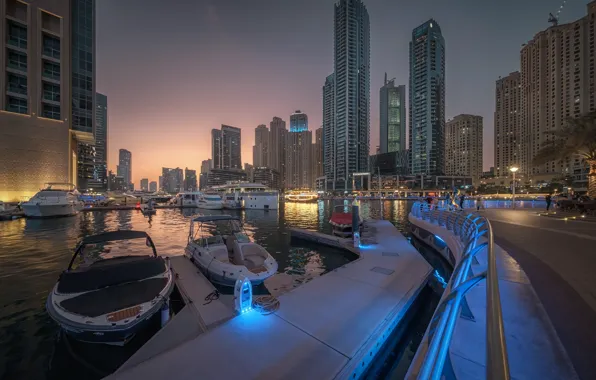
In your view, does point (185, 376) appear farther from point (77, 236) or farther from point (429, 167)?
point (429, 167)

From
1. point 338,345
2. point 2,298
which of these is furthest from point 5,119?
point 338,345

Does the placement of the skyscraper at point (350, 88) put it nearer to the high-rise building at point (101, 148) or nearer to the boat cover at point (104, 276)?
the boat cover at point (104, 276)

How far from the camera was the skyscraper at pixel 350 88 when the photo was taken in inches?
5935

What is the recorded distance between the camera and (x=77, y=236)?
67.7ft

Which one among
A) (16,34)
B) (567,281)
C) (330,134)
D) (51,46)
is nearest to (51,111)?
(51,46)

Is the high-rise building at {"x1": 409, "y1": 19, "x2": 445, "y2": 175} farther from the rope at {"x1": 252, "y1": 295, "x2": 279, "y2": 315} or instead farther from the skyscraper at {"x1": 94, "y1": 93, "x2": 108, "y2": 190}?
the skyscraper at {"x1": 94, "y1": 93, "x2": 108, "y2": 190}

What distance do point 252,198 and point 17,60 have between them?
47.9 metres

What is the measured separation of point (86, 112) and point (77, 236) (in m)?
43.8

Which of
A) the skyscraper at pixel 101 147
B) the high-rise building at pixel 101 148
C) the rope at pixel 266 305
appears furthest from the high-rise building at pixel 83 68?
the skyscraper at pixel 101 147

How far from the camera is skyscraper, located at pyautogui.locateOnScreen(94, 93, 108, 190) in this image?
536ft

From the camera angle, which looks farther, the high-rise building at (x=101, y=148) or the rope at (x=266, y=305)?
the high-rise building at (x=101, y=148)

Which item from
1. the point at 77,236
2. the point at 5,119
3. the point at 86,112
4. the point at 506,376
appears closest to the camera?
the point at 506,376

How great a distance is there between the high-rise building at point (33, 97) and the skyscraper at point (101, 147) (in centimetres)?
13986

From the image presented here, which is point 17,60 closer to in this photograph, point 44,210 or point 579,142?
point 44,210
